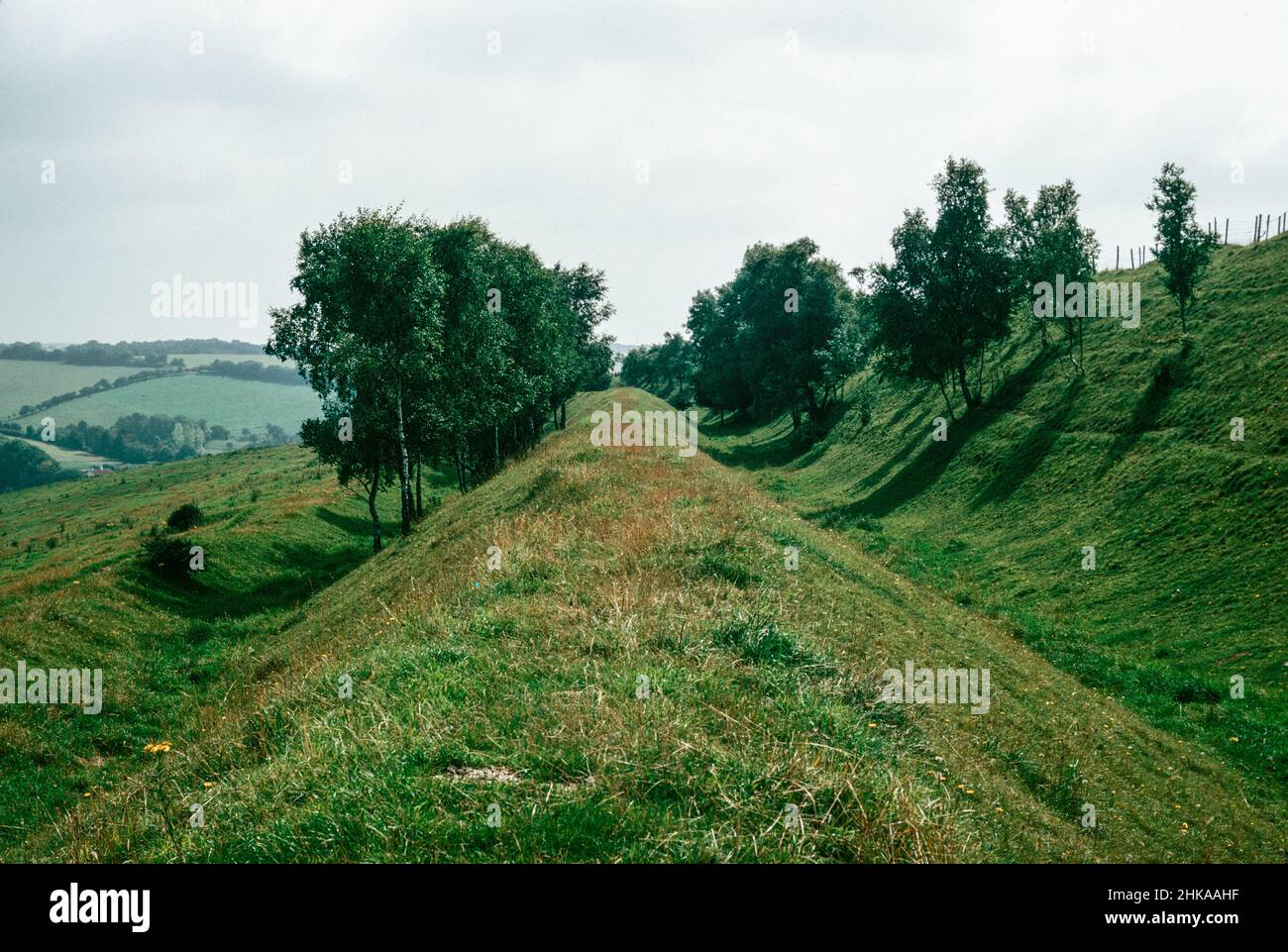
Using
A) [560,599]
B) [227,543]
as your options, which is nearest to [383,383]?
[227,543]

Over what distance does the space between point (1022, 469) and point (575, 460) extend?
2395 centimetres

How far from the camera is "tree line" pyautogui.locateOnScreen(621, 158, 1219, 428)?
133 feet

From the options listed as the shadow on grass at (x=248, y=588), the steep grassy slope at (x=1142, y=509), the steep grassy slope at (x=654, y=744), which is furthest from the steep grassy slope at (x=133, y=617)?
the steep grassy slope at (x=1142, y=509)

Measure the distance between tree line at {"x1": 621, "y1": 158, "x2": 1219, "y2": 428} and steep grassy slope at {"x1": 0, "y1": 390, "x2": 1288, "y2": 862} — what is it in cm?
3136

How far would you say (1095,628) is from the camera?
861 inches

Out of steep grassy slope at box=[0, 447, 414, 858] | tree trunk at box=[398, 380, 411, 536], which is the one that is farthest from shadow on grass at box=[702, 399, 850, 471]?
steep grassy slope at box=[0, 447, 414, 858]

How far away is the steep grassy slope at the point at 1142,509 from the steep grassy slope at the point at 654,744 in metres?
2.72

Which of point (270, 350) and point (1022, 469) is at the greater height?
point (270, 350)

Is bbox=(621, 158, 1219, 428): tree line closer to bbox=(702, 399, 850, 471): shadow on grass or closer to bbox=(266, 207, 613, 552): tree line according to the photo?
bbox=(702, 399, 850, 471): shadow on grass

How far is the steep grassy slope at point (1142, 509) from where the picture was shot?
17984mm

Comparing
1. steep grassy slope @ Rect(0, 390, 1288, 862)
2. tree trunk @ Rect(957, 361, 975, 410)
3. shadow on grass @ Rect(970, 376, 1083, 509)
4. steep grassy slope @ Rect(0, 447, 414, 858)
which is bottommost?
steep grassy slope @ Rect(0, 447, 414, 858)

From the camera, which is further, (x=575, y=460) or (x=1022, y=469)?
(x=1022, y=469)

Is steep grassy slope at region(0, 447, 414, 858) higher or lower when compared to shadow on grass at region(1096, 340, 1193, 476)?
lower
